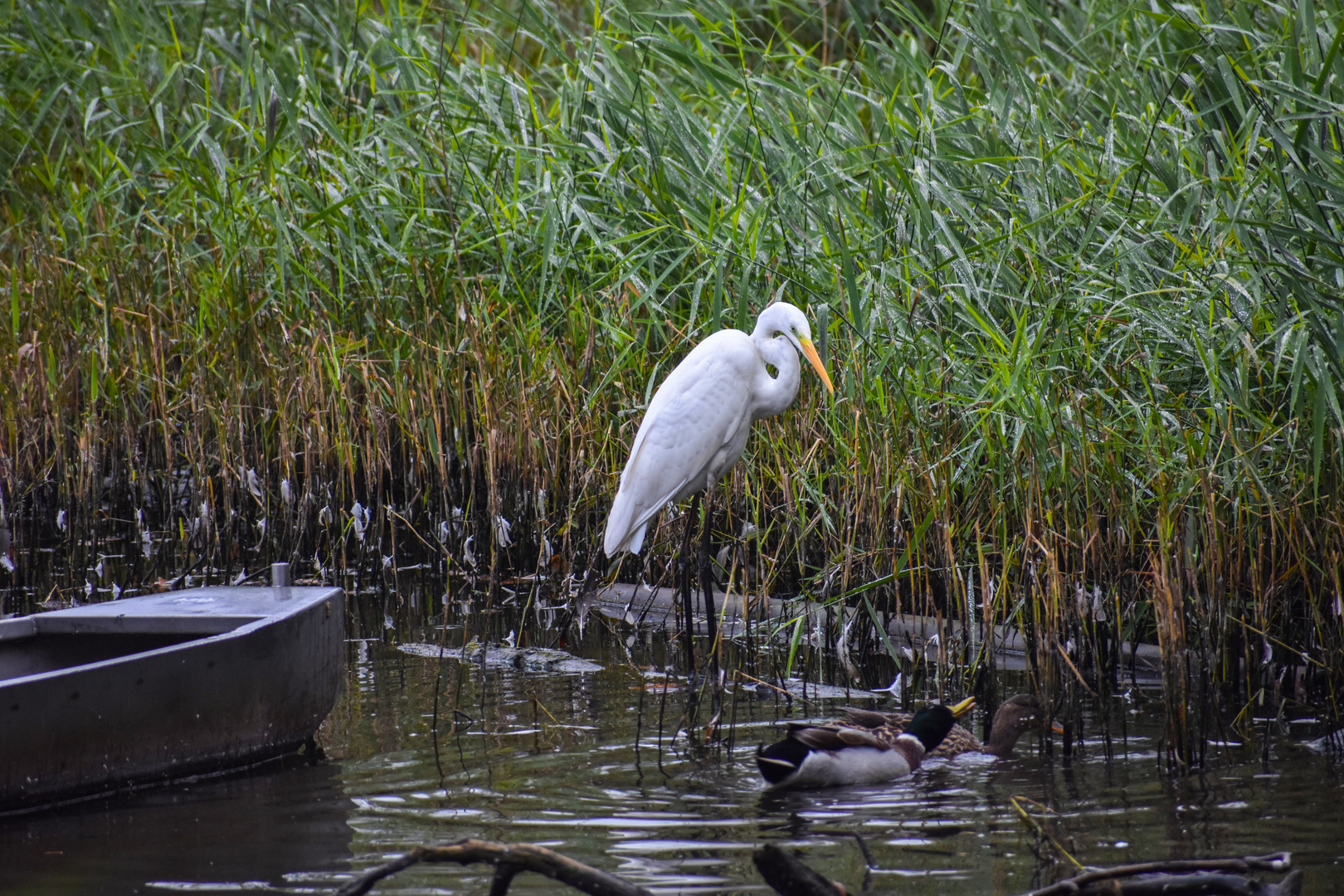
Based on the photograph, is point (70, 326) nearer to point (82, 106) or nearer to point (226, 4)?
point (82, 106)

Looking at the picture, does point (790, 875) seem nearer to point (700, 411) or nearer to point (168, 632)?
point (168, 632)

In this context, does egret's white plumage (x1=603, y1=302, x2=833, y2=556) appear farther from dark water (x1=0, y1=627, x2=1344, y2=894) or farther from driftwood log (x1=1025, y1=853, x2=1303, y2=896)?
driftwood log (x1=1025, y1=853, x2=1303, y2=896)

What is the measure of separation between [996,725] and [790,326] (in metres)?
1.59

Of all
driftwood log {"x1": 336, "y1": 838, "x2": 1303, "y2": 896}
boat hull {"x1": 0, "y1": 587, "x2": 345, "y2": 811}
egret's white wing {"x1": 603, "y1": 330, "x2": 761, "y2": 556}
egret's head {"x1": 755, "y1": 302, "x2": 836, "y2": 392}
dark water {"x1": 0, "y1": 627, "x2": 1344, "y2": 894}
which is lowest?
dark water {"x1": 0, "y1": 627, "x2": 1344, "y2": 894}

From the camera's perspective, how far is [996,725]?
3705mm

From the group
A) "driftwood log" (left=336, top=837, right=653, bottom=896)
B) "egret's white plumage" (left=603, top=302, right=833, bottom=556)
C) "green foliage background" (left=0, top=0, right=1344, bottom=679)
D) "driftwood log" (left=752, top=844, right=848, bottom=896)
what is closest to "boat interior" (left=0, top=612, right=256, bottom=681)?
"egret's white plumage" (left=603, top=302, right=833, bottom=556)

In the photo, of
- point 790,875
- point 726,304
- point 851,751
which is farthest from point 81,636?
point 726,304

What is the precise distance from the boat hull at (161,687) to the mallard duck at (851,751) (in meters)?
1.32

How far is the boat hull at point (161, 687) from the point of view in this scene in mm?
3150

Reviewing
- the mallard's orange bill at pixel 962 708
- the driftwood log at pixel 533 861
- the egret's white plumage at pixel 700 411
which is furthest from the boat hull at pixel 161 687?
the mallard's orange bill at pixel 962 708

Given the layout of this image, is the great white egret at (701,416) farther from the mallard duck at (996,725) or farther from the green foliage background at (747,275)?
the mallard duck at (996,725)

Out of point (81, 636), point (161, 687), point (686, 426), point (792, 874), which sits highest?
point (686, 426)

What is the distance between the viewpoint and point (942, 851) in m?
2.89

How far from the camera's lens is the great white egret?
15.7ft
